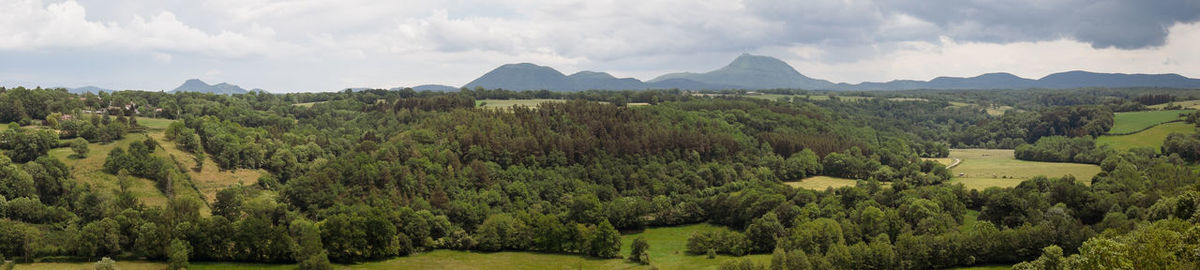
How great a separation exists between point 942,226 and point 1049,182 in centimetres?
2447

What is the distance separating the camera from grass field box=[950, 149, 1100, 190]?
302 feet

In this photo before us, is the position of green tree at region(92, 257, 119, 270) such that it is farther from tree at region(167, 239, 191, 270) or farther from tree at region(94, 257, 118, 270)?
tree at region(167, 239, 191, 270)

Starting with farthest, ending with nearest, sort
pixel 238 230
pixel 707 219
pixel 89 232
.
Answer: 1. pixel 707 219
2. pixel 238 230
3. pixel 89 232

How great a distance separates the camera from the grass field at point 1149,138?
109938 millimetres

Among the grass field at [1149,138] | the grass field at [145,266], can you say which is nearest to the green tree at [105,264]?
the grass field at [145,266]

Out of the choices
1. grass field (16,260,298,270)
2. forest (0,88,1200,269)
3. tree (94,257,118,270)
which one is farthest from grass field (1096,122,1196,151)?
tree (94,257,118,270)

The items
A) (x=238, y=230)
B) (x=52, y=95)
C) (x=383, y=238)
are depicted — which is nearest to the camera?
(x=238, y=230)

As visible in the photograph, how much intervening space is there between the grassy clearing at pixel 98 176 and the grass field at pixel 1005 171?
97963 millimetres

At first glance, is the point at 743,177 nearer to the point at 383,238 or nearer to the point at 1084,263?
the point at 383,238

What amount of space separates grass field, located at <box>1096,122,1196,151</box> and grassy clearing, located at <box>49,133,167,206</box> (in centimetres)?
14038

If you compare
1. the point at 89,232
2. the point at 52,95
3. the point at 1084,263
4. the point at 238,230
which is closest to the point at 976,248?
the point at 1084,263

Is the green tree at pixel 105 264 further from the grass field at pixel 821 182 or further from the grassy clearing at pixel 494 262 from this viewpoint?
the grass field at pixel 821 182

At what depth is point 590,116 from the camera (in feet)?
392

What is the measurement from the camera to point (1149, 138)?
115m
